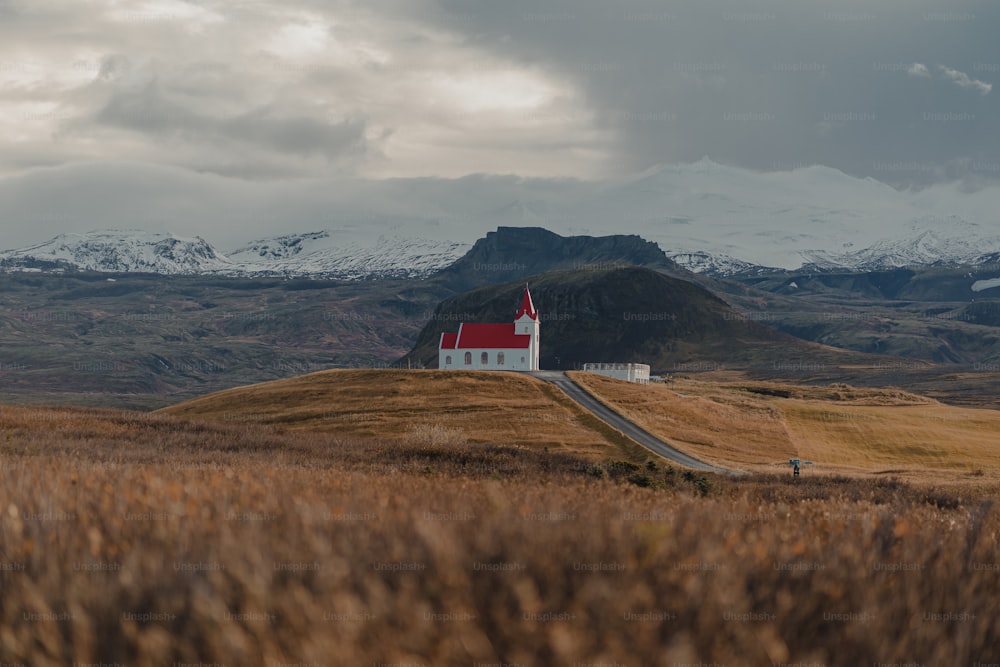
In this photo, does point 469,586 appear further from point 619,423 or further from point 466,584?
point 619,423

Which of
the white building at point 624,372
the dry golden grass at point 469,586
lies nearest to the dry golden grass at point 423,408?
the white building at point 624,372

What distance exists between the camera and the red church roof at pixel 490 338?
4144 inches

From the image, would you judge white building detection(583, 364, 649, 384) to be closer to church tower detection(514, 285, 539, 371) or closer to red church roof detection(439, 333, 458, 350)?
church tower detection(514, 285, 539, 371)

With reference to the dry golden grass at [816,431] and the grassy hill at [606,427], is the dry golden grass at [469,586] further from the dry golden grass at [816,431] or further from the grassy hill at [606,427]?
the dry golden grass at [816,431]

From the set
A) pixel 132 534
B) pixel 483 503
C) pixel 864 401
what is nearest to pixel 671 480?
pixel 483 503

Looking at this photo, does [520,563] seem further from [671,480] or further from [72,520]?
[671,480]

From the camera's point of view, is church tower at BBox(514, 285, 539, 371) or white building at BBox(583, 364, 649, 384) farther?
white building at BBox(583, 364, 649, 384)

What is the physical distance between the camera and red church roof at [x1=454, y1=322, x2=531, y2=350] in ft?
345

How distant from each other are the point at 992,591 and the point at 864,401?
119 metres

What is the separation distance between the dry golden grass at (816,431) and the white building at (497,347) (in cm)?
1049

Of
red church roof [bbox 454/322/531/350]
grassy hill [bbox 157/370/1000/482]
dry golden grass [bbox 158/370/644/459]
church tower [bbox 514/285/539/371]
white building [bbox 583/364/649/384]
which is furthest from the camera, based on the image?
white building [bbox 583/364/649/384]

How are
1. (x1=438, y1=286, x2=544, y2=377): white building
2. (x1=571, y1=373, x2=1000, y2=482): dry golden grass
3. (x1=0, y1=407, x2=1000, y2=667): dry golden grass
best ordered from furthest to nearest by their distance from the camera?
(x1=438, y1=286, x2=544, y2=377): white building, (x1=571, y1=373, x2=1000, y2=482): dry golden grass, (x1=0, y1=407, x2=1000, y2=667): dry golden grass

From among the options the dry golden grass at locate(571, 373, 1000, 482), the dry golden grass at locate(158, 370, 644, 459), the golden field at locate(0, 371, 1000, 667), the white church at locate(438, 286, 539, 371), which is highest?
the golden field at locate(0, 371, 1000, 667)

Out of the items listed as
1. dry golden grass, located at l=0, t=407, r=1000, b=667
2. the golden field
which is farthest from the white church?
dry golden grass, located at l=0, t=407, r=1000, b=667
